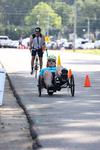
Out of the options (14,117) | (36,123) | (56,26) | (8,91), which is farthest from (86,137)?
(56,26)

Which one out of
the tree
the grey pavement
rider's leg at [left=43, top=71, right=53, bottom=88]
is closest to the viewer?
the grey pavement

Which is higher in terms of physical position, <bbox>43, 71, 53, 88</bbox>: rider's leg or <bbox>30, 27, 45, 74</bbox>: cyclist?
<bbox>43, 71, 53, 88</bbox>: rider's leg

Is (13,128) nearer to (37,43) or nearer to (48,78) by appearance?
(48,78)

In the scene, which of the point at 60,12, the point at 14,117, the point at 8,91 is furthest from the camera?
the point at 60,12

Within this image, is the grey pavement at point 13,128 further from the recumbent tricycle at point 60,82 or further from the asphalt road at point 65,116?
the recumbent tricycle at point 60,82

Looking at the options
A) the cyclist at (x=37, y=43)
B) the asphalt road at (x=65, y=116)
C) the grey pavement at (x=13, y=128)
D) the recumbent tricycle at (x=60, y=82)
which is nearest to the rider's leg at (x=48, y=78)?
the recumbent tricycle at (x=60, y=82)

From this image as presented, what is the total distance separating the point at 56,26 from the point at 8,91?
477 ft

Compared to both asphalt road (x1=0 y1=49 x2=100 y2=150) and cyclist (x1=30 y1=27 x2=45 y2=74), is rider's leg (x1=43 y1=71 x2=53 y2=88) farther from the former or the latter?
cyclist (x1=30 y1=27 x2=45 y2=74)

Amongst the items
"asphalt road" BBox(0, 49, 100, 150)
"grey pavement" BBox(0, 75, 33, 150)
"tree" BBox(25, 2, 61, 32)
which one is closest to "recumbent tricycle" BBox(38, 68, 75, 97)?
"asphalt road" BBox(0, 49, 100, 150)

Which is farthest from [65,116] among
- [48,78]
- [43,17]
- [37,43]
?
[43,17]

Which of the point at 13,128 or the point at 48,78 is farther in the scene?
the point at 48,78

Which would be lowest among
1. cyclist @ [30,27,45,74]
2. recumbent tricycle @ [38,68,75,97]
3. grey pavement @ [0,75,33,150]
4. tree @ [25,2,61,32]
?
tree @ [25,2,61,32]

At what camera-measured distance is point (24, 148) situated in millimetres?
10258

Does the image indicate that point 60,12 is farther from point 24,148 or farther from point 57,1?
point 24,148
